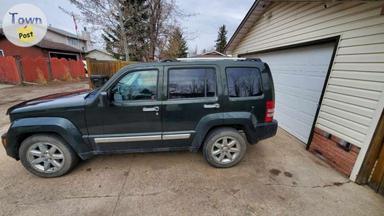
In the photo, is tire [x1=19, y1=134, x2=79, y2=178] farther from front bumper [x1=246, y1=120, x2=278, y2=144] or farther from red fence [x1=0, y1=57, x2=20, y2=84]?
red fence [x1=0, y1=57, x2=20, y2=84]

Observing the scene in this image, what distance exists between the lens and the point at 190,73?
304cm

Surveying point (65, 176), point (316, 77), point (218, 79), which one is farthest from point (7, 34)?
point (316, 77)

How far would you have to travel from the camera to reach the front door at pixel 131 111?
9.46 ft

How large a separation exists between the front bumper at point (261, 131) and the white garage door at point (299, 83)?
5.01ft

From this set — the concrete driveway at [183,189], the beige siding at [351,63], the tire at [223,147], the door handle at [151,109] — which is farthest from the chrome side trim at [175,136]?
the beige siding at [351,63]

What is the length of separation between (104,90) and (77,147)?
1.03 m

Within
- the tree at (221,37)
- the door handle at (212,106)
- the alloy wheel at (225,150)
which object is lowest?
the alloy wheel at (225,150)

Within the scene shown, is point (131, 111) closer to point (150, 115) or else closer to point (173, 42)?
point (150, 115)

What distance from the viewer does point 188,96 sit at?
3.02m

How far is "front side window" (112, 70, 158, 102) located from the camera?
2.92 metres

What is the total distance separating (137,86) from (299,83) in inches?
156

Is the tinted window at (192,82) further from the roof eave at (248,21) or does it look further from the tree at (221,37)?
the tree at (221,37)

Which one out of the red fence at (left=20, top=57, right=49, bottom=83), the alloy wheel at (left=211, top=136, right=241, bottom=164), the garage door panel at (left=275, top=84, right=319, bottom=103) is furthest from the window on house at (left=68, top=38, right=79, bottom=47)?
the alloy wheel at (left=211, top=136, right=241, bottom=164)

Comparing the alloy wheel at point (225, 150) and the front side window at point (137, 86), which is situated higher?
the front side window at point (137, 86)
